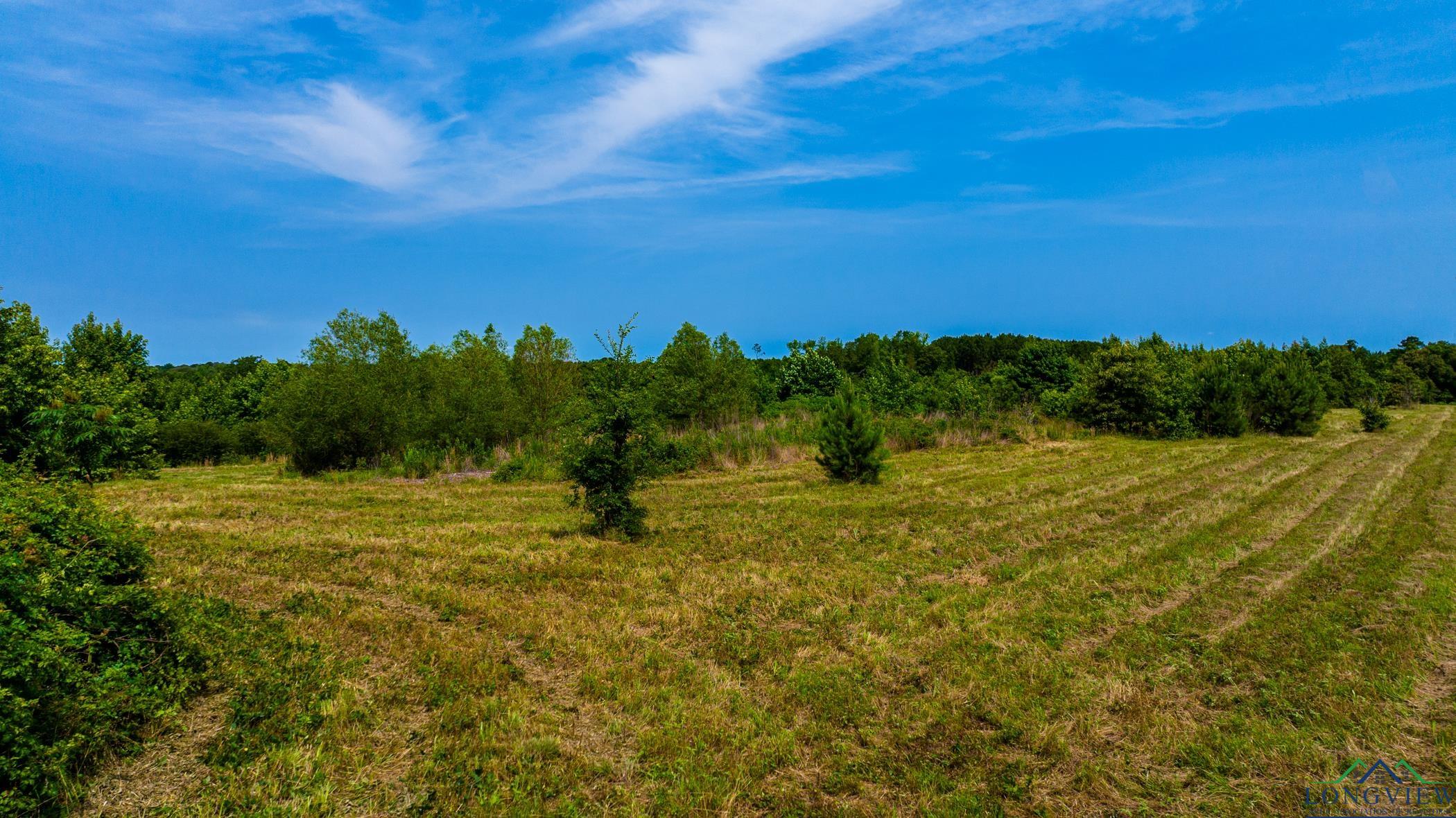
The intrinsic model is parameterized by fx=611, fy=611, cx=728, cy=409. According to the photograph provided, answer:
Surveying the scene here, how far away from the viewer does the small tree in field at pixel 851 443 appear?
17.5 m

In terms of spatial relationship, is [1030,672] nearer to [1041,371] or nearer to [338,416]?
[338,416]

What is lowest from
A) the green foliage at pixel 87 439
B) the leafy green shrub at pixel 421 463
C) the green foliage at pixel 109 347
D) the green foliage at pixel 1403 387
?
the leafy green shrub at pixel 421 463

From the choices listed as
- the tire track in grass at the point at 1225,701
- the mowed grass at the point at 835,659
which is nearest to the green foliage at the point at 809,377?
the mowed grass at the point at 835,659

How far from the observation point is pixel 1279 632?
6754mm

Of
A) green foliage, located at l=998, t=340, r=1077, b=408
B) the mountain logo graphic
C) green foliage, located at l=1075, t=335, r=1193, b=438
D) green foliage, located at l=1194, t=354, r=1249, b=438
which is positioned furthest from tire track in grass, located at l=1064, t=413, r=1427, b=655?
green foliage, located at l=998, t=340, r=1077, b=408

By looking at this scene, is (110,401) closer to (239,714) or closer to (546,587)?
(546,587)

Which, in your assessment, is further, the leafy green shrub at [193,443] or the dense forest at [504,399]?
the leafy green shrub at [193,443]

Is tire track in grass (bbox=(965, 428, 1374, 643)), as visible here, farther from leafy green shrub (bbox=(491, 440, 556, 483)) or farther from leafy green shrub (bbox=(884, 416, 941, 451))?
leafy green shrub (bbox=(491, 440, 556, 483))

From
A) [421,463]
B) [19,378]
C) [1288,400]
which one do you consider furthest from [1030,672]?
[1288,400]

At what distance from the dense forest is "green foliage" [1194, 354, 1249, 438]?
0.09 meters

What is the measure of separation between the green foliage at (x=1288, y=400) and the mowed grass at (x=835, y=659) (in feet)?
71.6

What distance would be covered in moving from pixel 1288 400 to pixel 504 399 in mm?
36807

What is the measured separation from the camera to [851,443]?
57.3 ft

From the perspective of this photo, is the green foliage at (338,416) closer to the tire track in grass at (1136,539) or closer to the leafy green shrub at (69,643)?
the leafy green shrub at (69,643)
